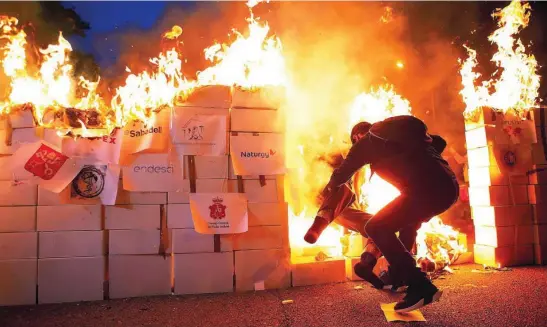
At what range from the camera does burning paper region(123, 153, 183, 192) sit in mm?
5137

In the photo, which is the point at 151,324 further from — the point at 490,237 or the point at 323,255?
the point at 490,237

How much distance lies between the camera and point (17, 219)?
4914mm

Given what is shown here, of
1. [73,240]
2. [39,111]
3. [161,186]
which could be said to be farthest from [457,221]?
[39,111]

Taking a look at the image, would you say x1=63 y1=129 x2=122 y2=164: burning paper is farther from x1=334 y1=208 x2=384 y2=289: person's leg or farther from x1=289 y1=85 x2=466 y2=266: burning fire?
x1=334 y1=208 x2=384 y2=289: person's leg

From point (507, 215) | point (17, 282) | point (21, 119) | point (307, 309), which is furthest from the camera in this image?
point (507, 215)

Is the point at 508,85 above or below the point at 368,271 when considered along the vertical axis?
above

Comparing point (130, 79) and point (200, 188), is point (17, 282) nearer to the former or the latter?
point (200, 188)

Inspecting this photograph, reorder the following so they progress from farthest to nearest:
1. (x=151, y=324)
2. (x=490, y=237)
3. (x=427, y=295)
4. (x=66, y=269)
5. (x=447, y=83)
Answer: (x=447, y=83) < (x=490, y=237) < (x=66, y=269) < (x=151, y=324) < (x=427, y=295)

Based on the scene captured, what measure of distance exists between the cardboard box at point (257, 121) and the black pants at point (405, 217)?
228 centimetres

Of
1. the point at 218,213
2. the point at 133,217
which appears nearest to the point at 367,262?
the point at 218,213

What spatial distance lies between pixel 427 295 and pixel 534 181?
172 inches

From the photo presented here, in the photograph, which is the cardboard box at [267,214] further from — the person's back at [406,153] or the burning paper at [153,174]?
the person's back at [406,153]

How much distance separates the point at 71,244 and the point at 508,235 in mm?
6803

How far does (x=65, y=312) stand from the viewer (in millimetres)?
4422
